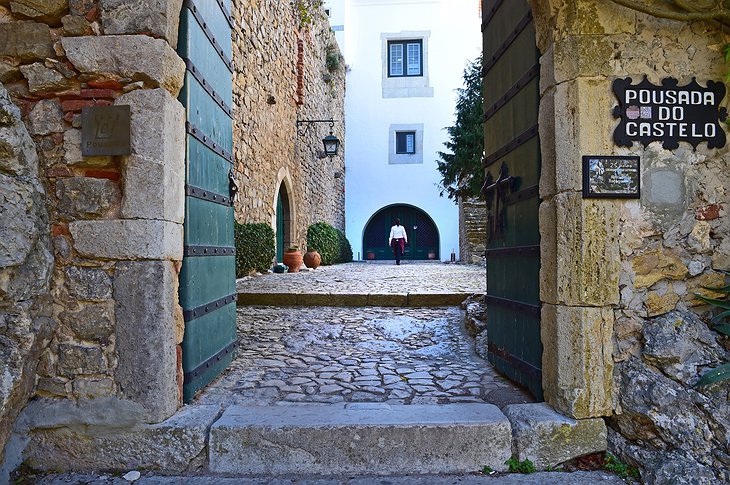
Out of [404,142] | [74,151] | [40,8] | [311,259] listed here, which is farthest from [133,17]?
[404,142]

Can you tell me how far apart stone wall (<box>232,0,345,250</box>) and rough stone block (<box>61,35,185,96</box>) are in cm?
475

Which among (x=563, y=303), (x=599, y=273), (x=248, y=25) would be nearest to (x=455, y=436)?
(x=563, y=303)

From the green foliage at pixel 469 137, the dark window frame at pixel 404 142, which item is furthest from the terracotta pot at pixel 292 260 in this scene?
the dark window frame at pixel 404 142

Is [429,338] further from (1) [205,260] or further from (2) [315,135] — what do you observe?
(2) [315,135]

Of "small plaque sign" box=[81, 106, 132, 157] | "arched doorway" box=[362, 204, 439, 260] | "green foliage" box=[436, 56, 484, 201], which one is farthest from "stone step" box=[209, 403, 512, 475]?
"arched doorway" box=[362, 204, 439, 260]

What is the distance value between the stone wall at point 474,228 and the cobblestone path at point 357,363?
8.12 metres

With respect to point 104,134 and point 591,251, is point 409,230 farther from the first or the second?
point 104,134

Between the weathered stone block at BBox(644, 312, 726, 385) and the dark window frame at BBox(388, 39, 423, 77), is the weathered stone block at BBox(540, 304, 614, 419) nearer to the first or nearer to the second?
the weathered stone block at BBox(644, 312, 726, 385)

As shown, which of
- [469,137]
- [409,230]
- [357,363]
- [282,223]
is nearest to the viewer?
[357,363]

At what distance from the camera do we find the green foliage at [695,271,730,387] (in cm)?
203

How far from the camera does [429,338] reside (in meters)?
4.20

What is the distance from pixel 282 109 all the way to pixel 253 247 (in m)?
3.37

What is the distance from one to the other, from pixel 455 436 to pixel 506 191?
144cm

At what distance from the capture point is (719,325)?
2166mm
